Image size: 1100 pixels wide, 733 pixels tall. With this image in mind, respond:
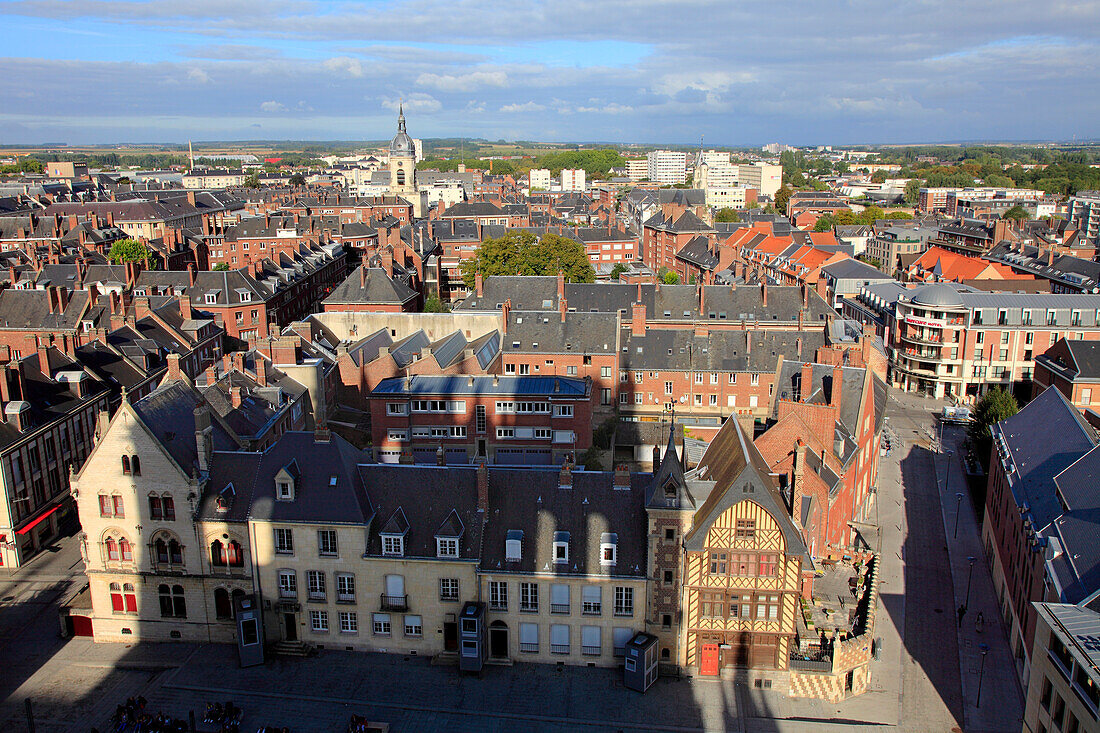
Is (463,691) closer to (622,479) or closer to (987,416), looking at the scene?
(622,479)

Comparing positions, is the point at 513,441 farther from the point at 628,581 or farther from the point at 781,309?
the point at 781,309

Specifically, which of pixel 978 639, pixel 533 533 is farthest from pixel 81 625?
pixel 978 639

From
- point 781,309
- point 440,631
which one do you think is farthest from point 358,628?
point 781,309

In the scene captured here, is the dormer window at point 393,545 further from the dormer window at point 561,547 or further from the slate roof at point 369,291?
the slate roof at point 369,291

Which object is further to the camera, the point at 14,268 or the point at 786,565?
the point at 14,268

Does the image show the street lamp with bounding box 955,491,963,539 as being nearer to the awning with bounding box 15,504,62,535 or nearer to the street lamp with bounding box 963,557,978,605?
the street lamp with bounding box 963,557,978,605

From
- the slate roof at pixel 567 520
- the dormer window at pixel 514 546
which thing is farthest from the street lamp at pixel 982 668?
the dormer window at pixel 514 546
